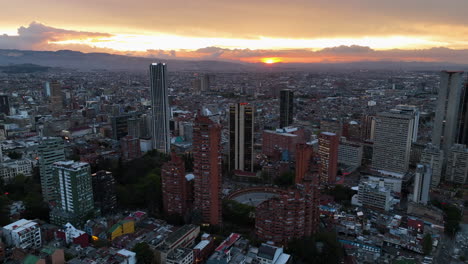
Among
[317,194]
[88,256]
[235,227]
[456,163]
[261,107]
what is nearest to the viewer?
[88,256]

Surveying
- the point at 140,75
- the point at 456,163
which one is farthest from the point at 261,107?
the point at 140,75

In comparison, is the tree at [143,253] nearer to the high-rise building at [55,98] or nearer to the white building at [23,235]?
the white building at [23,235]

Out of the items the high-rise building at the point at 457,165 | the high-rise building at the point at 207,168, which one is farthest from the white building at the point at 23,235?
the high-rise building at the point at 457,165

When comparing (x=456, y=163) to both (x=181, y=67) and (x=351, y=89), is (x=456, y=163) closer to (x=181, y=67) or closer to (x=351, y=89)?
(x=351, y=89)

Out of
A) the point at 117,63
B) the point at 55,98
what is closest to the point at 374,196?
the point at 55,98

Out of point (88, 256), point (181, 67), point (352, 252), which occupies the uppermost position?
point (181, 67)

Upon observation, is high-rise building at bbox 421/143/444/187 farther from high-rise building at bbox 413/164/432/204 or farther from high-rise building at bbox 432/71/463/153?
high-rise building at bbox 432/71/463/153

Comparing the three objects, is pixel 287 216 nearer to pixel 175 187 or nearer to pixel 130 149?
pixel 175 187

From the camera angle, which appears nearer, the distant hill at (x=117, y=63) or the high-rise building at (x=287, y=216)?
the high-rise building at (x=287, y=216)
